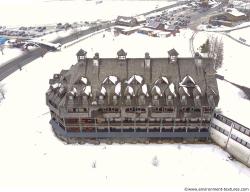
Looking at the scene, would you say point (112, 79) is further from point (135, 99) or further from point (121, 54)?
point (135, 99)

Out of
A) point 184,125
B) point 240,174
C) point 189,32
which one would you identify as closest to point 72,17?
point 189,32

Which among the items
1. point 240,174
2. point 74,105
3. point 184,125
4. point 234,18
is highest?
point 234,18

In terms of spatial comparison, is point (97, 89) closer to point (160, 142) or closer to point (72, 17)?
point (160, 142)

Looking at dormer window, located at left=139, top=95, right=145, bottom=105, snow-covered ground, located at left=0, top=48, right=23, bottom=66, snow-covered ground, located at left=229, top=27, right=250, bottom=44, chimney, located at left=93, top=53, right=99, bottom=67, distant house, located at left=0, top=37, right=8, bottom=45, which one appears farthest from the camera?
distant house, located at left=0, top=37, right=8, bottom=45

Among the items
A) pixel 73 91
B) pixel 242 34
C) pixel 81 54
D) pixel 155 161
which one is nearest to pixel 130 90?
pixel 73 91

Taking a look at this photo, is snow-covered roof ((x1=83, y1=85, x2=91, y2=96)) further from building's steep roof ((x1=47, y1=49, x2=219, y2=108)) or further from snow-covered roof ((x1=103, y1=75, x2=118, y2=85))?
snow-covered roof ((x1=103, y1=75, x2=118, y2=85))

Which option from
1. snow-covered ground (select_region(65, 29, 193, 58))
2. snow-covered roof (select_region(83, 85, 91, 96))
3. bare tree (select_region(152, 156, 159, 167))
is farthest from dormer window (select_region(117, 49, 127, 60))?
snow-covered ground (select_region(65, 29, 193, 58))
